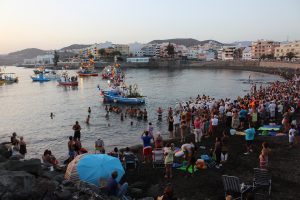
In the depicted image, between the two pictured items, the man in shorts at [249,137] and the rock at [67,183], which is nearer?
the rock at [67,183]

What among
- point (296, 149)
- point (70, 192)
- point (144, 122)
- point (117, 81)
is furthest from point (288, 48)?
point (70, 192)

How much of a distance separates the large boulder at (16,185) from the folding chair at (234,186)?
22.0 feet

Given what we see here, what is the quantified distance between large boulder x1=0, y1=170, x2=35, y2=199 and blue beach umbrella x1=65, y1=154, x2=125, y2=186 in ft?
7.24

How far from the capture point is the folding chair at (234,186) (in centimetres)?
1196

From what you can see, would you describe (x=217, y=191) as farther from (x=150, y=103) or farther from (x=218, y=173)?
(x=150, y=103)

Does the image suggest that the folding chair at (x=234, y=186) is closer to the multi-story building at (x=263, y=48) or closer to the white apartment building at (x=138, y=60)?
the white apartment building at (x=138, y=60)

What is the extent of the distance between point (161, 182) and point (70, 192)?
168 inches

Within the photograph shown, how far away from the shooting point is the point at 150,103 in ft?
168

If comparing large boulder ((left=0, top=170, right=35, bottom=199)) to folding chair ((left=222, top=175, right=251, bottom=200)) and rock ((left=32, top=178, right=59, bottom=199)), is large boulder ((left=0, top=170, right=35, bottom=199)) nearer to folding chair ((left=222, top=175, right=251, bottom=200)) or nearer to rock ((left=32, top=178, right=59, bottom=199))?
rock ((left=32, top=178, right=59, bottom=199))

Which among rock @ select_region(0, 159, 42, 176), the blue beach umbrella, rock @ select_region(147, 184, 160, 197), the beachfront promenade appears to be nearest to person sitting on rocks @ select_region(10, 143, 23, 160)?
rock @ select_region(0, 159, 42, 176)

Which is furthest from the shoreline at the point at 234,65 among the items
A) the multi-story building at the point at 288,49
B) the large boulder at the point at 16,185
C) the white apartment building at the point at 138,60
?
the large boulder at the point at 16,185

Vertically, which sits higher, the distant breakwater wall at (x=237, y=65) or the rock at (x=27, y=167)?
the distant breakwater wall at (x=237, y=65)

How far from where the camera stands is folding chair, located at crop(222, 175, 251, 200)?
1196 cm

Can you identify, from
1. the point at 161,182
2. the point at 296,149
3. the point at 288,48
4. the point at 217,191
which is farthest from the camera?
the point at 288,48
